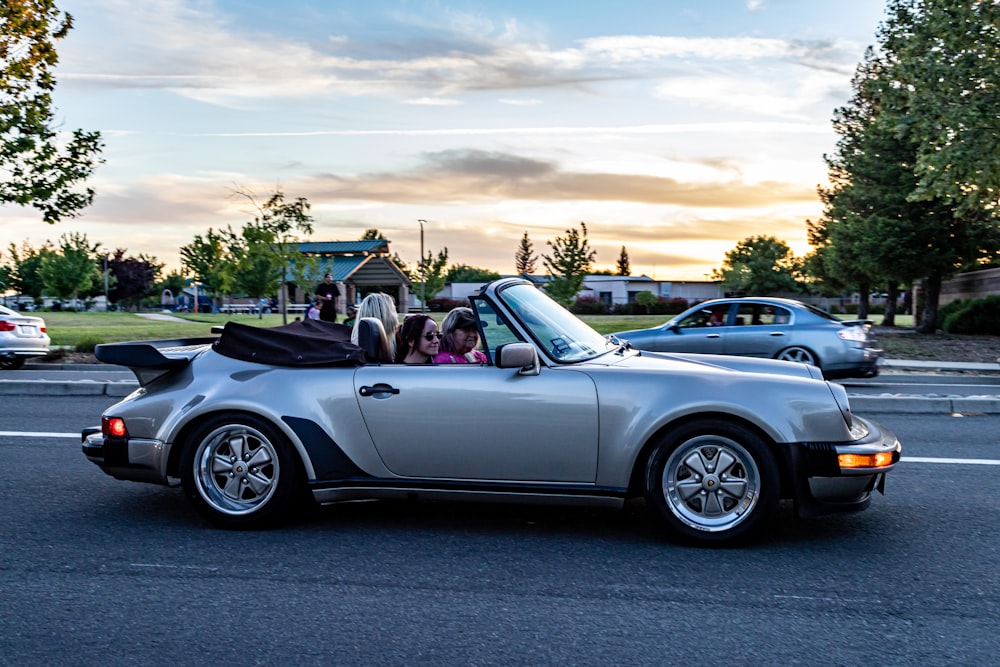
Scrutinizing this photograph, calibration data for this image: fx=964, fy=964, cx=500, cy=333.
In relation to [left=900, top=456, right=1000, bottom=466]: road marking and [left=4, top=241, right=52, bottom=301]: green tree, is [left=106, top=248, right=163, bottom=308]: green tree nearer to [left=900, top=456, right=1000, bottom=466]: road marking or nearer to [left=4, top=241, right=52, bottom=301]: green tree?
[left=4, top=241, right=52, bottom=301]: green tree

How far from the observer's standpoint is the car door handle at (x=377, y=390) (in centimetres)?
536

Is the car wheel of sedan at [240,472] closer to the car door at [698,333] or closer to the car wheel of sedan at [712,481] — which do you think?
the car wheel of sedan at [712,481]

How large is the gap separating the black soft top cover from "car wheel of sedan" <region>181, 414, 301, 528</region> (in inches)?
15.8

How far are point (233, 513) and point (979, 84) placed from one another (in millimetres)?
23095

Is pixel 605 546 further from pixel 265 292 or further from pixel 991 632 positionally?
pixel 265 292

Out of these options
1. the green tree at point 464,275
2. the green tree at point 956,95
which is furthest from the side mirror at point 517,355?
the green tree at point 464,275

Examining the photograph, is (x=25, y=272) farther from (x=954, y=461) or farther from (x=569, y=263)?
(x=954, y=461)

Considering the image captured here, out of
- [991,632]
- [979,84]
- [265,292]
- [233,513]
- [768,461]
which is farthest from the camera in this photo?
[265,292]

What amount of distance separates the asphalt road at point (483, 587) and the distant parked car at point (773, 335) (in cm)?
916

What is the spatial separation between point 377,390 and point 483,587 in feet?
4.55

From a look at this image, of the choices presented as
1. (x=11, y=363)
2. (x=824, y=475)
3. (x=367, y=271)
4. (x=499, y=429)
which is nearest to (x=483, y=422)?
(x=499, y=429)

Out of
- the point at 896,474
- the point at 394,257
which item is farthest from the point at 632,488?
the point at 394,257

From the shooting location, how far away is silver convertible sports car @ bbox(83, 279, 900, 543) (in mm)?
5020

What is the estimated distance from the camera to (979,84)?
76.1 feet
